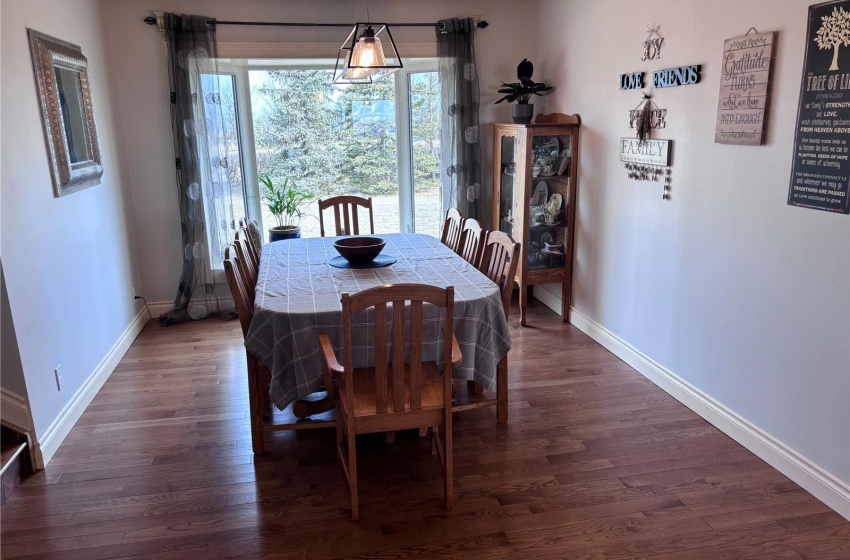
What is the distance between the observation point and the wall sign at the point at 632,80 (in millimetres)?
3447

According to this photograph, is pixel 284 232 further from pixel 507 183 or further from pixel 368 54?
pixel 368 54

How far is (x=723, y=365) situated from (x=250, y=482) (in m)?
2.31

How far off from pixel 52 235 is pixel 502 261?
230 cm

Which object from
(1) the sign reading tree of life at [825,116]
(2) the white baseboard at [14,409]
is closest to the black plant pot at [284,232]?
(2) the white baseboard at [14,409]

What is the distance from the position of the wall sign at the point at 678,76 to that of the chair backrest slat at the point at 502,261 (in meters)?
1.21

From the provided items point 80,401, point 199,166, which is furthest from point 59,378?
point 199,166

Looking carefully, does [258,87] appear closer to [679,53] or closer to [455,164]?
[455,164]

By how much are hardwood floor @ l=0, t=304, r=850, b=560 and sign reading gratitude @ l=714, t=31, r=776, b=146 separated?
1.45 m

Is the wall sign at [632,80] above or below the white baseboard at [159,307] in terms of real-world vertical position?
above

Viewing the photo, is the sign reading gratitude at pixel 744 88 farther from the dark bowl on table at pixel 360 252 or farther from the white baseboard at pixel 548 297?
the white baseboard at pixel 548 297

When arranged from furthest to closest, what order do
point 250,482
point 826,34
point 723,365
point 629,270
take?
point 629,270, point 723,365, point 250,482, point 826,34

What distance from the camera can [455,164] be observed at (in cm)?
484

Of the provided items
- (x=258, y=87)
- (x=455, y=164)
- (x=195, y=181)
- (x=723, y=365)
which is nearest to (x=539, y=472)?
(x=723, y=365)

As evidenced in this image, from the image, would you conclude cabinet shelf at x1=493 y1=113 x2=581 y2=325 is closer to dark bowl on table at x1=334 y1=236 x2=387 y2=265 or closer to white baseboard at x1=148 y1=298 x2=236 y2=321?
dark bowl on table at x1=334 y1=236 x2=387 y2=265
